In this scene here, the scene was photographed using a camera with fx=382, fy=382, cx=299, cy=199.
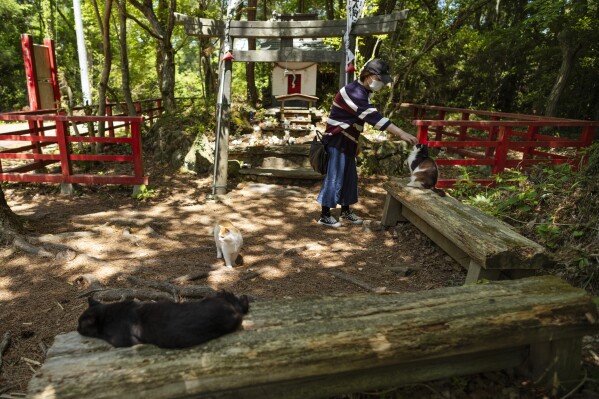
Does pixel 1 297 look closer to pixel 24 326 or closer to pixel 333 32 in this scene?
pixel 24 326

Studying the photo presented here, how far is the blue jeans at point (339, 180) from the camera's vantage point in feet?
16.0

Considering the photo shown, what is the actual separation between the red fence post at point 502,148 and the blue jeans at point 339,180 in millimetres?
2677

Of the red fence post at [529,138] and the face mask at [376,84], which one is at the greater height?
the face mask at [376,84]

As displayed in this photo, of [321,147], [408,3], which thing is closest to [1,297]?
[321,147]

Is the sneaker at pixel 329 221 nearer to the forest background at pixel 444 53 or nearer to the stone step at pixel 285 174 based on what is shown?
the stone step at pixel 285 174

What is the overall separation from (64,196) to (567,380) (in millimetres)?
7534

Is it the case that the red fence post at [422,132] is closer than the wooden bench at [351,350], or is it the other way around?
the wooden bench at [351,350]

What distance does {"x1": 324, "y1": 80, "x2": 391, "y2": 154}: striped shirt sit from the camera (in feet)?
14.6

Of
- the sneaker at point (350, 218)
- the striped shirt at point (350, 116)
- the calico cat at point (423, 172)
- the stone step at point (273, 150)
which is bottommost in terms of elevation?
Answer: the sneaker at point (350, 218)

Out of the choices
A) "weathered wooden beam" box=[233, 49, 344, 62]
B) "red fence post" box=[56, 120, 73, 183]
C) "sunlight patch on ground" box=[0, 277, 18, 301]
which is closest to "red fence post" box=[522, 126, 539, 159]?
"weathered wooden beam" box=[233, 49, 344, 62]

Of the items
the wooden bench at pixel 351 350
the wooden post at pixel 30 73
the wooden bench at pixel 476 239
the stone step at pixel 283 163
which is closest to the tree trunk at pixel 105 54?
the wooden post at pixel 30 73

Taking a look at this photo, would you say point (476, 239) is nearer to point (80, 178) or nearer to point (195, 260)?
point (195, 260)

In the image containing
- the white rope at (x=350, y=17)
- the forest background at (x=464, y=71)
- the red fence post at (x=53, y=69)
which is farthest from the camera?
the red fence post at (x=53, y=69)

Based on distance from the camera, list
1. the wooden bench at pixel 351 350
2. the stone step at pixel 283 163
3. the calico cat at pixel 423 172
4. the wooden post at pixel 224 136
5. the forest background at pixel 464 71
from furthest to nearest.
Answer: the stone step at pixel 283 163
the wooden post at pixel 224 136
the calico cat at pixel 423 172
the forest background at pixel 464 71
the wooden bench at pixel 351 350
